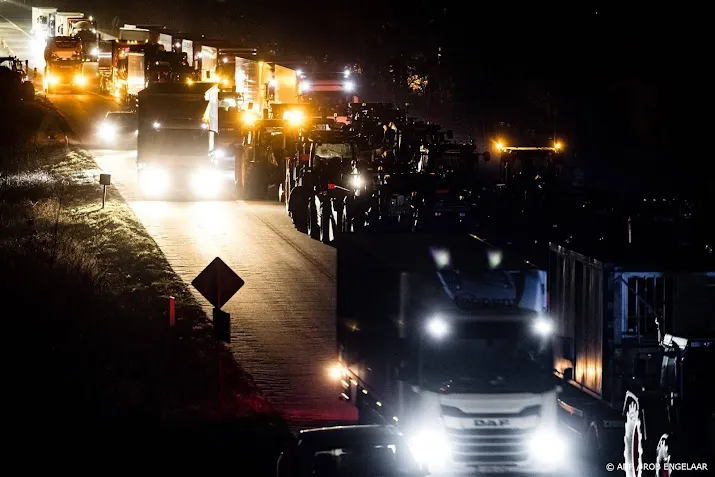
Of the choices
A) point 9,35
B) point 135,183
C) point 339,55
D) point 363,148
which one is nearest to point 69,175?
point 135,183

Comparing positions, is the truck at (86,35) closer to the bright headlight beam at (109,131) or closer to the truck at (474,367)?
the bright headlight beam at (109,131)

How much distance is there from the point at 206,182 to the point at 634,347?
35273mm

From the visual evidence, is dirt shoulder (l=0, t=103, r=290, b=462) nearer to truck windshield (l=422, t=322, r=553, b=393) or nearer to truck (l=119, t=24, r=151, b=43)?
truck windshield (l=422, t=322, r=553, b=393)

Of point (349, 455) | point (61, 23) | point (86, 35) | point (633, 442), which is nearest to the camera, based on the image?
point (349, 455)

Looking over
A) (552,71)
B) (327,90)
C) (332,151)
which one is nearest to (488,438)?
(332,151)

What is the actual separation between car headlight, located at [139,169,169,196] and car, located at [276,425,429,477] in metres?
39.1

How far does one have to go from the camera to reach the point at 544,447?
1611cm

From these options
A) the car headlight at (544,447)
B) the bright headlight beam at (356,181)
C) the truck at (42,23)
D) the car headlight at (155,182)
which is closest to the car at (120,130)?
the car headlight at (155,182)

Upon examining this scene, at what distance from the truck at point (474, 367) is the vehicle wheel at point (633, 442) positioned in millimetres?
949

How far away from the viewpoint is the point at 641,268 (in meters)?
18.5

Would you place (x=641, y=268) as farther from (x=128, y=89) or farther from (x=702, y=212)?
(x=128, y=89)

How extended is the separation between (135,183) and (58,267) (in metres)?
22.1

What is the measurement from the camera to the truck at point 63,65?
8431 cm

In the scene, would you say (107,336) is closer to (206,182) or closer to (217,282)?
(217,282)
